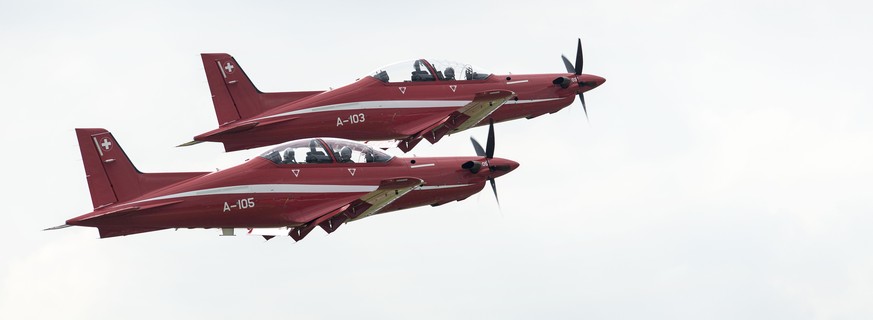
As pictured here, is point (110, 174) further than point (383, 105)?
No

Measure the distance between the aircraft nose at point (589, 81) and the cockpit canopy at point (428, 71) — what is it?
4.09m

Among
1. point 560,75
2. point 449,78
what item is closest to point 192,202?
point 449,78

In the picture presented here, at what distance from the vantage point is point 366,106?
217 feet

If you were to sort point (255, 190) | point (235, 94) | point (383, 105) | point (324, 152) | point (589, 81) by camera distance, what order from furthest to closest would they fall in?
point (589, 81) → point (383, 105) → point (235, 94) → point (324, 152) → point (255, 190)

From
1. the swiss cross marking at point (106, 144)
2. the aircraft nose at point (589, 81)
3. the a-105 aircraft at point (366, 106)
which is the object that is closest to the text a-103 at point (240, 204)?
the swiss cross marking at point (106, 144)

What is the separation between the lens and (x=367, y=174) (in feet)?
199

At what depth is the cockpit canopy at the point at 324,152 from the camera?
59.3 metres

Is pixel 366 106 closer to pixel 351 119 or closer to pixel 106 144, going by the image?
pixel 351 119

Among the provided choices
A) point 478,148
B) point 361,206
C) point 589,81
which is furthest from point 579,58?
point 361,206

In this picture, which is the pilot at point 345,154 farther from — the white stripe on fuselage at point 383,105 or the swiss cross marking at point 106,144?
the swiss cross marking at point 106,144

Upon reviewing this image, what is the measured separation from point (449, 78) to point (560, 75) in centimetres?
484

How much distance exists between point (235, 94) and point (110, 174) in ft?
30.0

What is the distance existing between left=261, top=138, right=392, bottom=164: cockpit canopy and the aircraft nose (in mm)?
12833

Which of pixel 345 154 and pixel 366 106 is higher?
pixel 366 106
